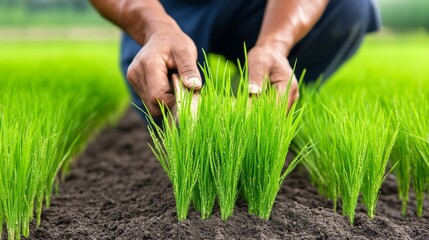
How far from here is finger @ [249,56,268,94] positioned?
1.85 metres

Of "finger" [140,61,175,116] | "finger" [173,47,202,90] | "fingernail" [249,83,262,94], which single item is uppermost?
"finger" [173,47,202,90]

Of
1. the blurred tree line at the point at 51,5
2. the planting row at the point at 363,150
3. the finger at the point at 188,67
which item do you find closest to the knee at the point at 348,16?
the planting row at the point at 363,150

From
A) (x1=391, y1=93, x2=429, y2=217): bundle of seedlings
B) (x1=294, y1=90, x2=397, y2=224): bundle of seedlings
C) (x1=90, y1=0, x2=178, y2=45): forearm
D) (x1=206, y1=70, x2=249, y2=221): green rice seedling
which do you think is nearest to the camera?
(x1=206, y1=70, x2=249, y2=221): green rice seedling

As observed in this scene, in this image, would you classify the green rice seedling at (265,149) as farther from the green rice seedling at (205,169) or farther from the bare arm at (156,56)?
the bare arm at (156,56)

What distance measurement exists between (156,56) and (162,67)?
0.14 feet

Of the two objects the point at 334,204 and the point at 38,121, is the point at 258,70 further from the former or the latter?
the point at 38,121

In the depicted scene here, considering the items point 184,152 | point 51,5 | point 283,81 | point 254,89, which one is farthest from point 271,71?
point 51,5

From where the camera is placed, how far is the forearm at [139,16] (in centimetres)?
217

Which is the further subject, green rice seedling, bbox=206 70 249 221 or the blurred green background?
the blurred green background

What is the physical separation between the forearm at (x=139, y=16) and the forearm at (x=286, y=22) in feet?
1.10

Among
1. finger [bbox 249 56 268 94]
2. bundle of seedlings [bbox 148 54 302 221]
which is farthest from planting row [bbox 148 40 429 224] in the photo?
finger [bbox 249 56 268 94]

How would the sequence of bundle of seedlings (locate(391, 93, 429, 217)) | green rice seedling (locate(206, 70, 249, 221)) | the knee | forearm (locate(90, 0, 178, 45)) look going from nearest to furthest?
green rice seedling (locate(206, 70, 249, 221)), bundle of seedlings (locate(391, 93, 429, 217)), forearm (locate(90, 0, 178, 45)), the knee

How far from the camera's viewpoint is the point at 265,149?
5.28 ft

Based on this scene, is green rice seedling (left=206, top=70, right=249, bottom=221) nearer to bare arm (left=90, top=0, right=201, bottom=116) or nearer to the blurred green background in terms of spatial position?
bare arm (left=90, top=0, right=201, bottom=116)
